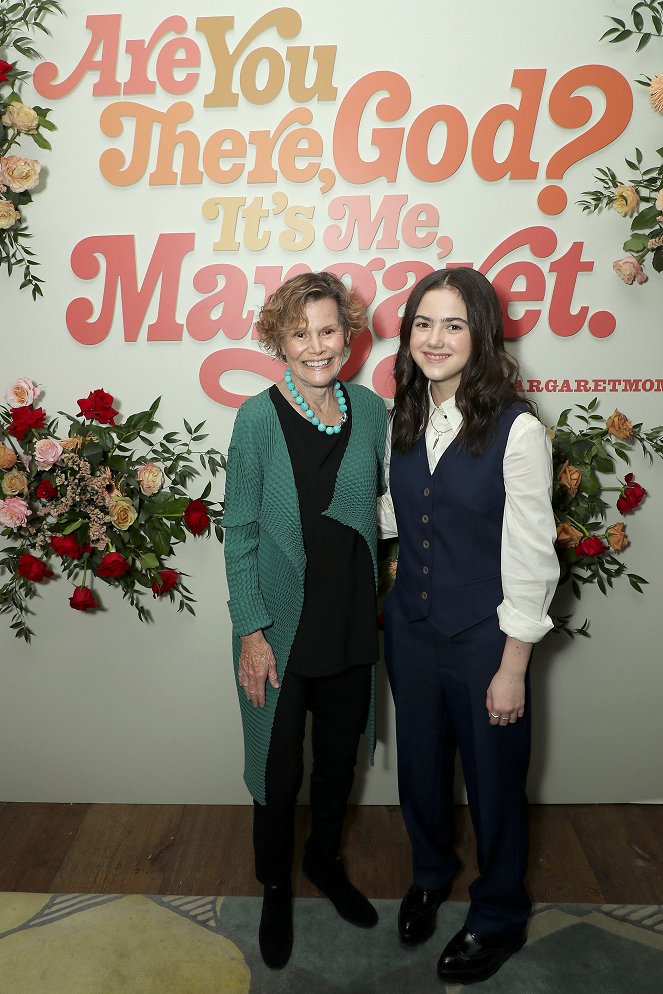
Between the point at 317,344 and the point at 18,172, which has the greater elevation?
the point at 18,172

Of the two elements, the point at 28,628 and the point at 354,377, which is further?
the point at 28,628

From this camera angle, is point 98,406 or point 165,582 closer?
point 98,406

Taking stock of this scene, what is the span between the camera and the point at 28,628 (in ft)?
8.16

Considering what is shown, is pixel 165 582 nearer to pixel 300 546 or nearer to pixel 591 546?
pixel 300 546

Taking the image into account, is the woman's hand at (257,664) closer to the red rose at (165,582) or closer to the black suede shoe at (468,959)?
the red rose at (165,582)

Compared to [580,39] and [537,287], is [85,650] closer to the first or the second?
[537,287]

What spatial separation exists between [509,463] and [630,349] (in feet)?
Result: 2.72

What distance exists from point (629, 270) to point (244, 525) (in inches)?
48.1

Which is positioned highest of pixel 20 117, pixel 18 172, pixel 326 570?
pixel 20 117

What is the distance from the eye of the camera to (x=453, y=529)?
172 centimetres

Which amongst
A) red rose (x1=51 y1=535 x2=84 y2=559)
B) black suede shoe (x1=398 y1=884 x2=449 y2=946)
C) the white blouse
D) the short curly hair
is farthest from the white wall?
the white blouse

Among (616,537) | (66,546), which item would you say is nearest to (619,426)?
(616,537)

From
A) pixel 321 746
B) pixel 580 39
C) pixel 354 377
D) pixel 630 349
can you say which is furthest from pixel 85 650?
pixel 580 39

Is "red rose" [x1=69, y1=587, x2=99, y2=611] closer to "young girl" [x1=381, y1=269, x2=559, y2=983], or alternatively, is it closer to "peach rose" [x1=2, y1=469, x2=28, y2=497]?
"peach rose" [x1=2, y1=469, x2=28, y2=497]
